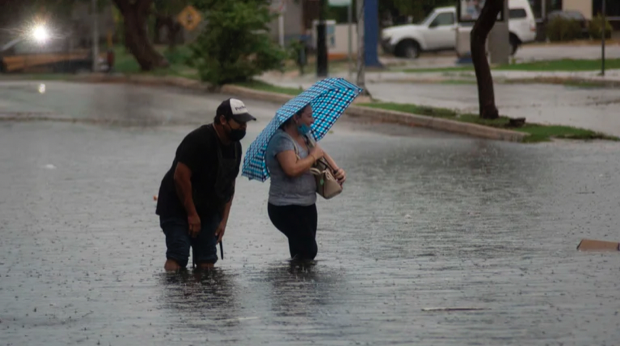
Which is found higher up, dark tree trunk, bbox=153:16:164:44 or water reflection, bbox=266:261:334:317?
dark tree trunk, bbox=153:16:164:44

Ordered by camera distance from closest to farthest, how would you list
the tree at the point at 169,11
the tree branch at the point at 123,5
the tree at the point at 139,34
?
1. the tree branch at the point at 123,5
2. the tree at the point at 139,34
3. the tree at the point at 169,11

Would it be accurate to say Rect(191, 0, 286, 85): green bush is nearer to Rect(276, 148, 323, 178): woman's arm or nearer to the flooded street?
the flooded street

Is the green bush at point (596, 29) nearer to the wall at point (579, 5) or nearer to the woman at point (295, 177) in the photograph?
the wall at point (579, 5)

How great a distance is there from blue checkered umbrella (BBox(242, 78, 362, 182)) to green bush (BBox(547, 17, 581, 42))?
47.2 meters

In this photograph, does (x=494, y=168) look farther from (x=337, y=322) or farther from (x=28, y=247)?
(x=337, y=322)

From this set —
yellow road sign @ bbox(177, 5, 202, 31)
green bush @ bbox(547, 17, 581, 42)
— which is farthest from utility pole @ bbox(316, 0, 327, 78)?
green bush @ bbox(547, 17, 581, 42)

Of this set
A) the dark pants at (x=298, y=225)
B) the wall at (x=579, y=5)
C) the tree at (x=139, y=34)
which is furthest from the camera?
the wall at (x=579, y=5)

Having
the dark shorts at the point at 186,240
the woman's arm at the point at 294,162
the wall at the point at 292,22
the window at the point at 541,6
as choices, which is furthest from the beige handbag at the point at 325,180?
the wall at the point at 292,22

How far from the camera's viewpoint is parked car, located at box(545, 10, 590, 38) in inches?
2213

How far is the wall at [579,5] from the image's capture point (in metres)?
62.2

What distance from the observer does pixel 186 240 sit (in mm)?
9234

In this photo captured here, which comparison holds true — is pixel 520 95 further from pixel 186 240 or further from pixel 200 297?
A: pixel 200 297

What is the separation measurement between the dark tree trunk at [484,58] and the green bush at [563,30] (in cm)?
3445

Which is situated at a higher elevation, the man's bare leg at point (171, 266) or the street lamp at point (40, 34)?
the street lamp at point (40, 34)
